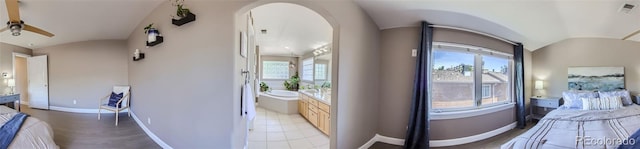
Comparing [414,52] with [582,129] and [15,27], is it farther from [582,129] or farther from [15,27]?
[15,27]

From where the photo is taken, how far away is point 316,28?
376 cm

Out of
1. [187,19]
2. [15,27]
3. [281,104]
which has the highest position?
[187,19]

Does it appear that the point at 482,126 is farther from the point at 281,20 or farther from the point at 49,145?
the point at 49,145

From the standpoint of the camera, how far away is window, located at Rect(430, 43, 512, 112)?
2477 mm

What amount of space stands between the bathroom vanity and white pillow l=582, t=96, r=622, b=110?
2.46 meters

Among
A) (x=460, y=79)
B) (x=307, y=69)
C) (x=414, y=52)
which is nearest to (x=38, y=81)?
(x=307, y=69)

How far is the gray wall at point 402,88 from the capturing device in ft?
8.12

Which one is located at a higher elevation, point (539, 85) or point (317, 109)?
point (539, 85)

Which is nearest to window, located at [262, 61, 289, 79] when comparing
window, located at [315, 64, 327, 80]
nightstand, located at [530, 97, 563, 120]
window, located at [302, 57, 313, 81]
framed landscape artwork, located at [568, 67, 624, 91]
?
window, located at [302, 57, 313, 81]

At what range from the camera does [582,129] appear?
4.40ft

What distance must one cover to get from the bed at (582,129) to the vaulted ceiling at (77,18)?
409 cm

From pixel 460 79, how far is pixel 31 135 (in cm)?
452

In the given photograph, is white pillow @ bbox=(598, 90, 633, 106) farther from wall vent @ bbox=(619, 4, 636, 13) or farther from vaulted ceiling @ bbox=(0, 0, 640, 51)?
wall vent @ bbox=(619, 4, 636, 13)

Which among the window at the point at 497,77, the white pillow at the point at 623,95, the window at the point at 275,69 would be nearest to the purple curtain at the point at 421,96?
the window at the point at 497,77
